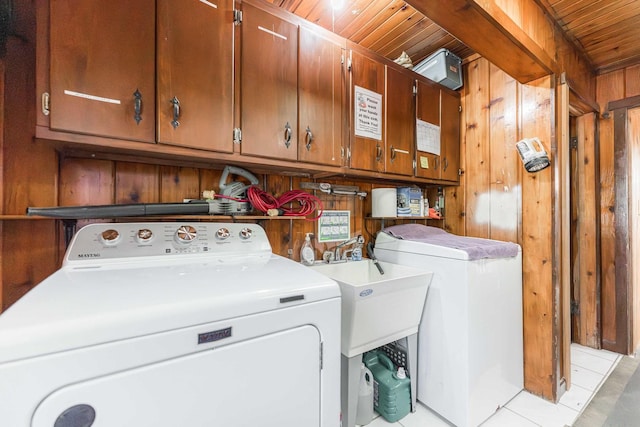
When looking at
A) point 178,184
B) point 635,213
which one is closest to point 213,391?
point 178,184

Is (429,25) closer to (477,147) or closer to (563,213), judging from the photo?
(477,147)

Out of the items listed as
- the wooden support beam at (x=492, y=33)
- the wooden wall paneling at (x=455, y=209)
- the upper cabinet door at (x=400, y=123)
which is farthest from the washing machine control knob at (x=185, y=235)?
the wooden wall paneling at (x=455, y=209)

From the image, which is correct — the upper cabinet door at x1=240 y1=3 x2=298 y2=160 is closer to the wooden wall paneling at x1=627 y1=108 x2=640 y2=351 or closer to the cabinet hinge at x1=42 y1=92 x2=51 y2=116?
the cabinet hinge at x1=42 y1=92 x2=51 y2=116

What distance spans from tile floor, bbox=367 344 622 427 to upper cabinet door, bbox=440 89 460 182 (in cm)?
164

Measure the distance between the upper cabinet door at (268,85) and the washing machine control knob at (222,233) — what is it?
39cm

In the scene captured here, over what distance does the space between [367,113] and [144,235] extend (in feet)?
4.72

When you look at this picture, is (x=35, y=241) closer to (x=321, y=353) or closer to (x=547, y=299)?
(x=321, y=353)

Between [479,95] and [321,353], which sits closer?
[321,353]

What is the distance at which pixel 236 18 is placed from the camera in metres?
1.30

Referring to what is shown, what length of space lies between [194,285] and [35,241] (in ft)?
2.91

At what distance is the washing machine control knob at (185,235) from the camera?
1205mm

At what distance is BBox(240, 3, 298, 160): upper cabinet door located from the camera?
1335 millimetres

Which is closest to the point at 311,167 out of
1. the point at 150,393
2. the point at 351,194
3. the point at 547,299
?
the point at 351,194

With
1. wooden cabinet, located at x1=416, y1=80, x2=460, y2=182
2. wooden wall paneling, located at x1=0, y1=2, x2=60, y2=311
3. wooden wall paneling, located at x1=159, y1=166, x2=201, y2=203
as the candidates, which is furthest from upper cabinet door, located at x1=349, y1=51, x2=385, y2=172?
wooden wall paneling, located at x1=0, y1=2, x2=60, y2=311
